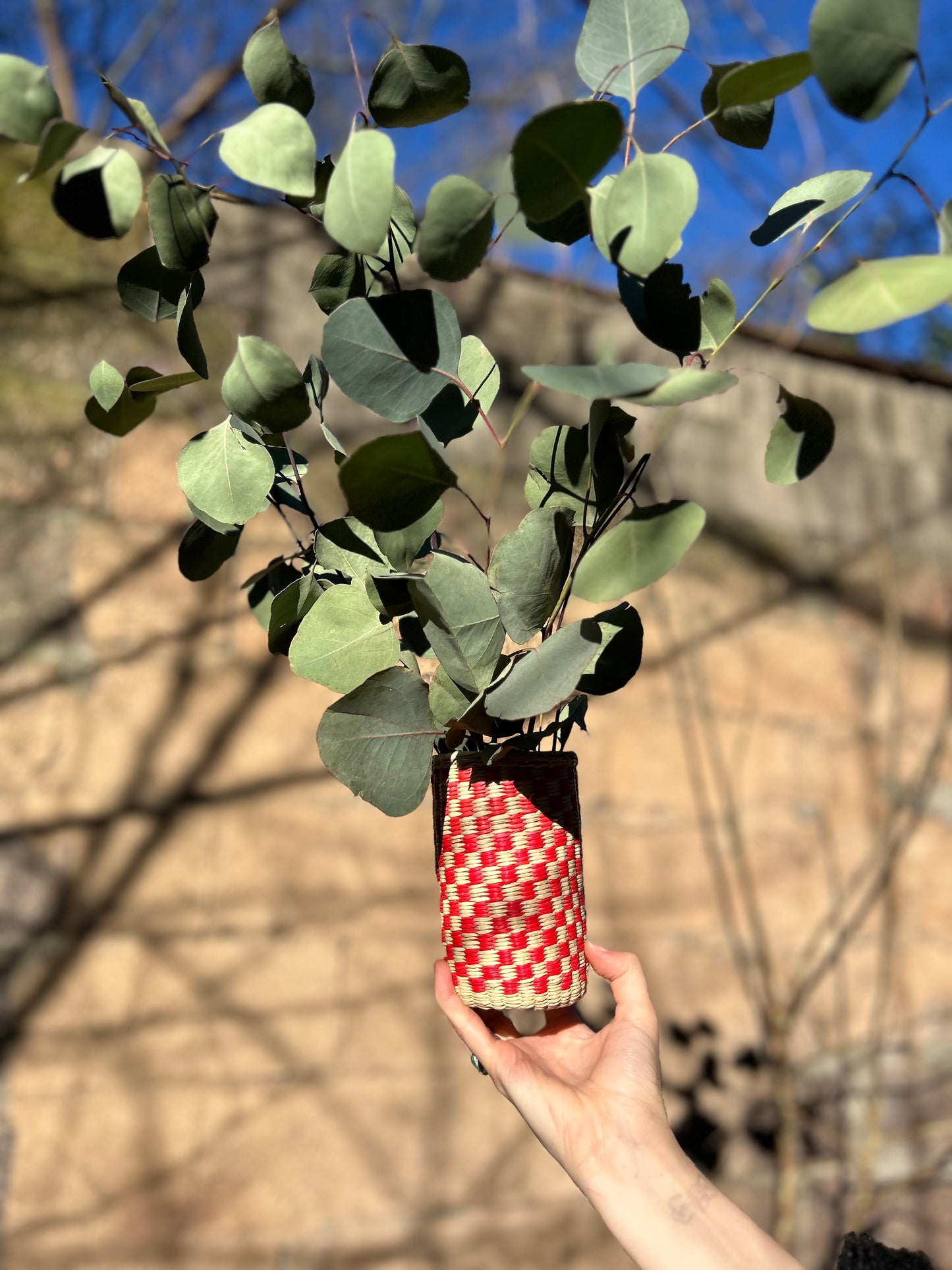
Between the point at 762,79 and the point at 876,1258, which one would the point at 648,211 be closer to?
the point at 762,79

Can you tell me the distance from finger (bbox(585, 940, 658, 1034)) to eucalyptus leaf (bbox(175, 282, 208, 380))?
1.50 feet

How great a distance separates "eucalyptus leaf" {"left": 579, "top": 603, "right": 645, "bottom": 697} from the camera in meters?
0.50

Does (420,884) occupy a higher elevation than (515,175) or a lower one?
lower

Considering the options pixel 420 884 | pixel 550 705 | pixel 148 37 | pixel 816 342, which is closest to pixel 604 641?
pixel 550 705

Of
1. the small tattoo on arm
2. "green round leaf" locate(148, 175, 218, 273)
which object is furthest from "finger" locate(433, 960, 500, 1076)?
"green round leaf" locate(148, 175, 218, 273)

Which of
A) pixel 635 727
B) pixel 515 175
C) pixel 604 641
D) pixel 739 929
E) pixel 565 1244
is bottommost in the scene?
pixel 565 1244

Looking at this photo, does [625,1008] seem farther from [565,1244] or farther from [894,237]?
[894,237]

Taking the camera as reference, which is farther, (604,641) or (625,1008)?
(625,1008)

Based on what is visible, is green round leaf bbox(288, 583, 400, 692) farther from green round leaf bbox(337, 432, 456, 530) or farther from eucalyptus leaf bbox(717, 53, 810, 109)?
eucalyptus leaf bbox(717, 53, 810, 109)

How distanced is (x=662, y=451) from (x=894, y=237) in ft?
9.16

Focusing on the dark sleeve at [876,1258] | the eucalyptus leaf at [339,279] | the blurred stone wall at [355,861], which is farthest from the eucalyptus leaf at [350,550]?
the blurred stone wall at [355,861]

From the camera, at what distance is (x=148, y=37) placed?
8.12 ft

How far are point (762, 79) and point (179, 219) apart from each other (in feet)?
0.88

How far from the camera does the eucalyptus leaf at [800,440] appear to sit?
0.45m
